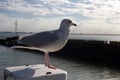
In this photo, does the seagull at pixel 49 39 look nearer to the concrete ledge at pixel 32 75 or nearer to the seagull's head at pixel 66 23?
the seagull's head at pixel 66 23

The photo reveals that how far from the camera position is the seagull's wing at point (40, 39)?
3770 millimetres

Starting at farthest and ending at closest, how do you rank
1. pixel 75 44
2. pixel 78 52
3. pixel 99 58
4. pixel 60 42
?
pixel 75 44 < pixel 78 52 < pixel 99 58 < pixel 60 42

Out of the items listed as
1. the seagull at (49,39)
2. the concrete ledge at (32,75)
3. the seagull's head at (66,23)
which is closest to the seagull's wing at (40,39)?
the seagull at (49,39)

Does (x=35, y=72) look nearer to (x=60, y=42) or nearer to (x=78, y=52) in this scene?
(x=60, y=42)

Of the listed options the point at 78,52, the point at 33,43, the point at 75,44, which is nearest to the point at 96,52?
the point at 78,52

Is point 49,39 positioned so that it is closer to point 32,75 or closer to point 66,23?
point 66,23

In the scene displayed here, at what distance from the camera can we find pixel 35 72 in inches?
114

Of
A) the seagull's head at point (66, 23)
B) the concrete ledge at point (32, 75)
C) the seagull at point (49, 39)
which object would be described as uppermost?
the seagull's head at point (66, 23)

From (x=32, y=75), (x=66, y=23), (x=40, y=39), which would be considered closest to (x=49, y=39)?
(x=40, y=39)

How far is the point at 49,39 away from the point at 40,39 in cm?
14

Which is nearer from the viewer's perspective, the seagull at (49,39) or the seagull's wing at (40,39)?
the seagull at (49,39)

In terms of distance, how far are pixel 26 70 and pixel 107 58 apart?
38.6 meters

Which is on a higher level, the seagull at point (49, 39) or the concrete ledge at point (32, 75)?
the seagull at point (49, 39)

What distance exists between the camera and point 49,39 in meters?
3.83
